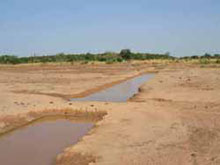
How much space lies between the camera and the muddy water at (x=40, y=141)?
29.9ft

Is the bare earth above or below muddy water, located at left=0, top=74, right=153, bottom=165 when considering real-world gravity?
above

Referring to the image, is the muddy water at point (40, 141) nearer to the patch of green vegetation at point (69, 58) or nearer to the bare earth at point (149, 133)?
the bare earth at point (149, 133)

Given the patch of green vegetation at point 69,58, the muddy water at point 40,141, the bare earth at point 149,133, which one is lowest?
the muddy water at point 40,141

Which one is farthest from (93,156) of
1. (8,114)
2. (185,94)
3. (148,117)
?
(185,94)

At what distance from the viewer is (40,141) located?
1114cm

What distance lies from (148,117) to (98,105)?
4028mm

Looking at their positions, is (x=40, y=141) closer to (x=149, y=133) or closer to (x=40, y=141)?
(x=40, y=141)

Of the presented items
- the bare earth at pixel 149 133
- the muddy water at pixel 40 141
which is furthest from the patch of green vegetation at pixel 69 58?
the muddy water at pixel 40 141

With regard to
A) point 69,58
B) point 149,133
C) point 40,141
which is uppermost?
point 69,58

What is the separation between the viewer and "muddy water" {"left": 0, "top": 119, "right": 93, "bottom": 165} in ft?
29.9

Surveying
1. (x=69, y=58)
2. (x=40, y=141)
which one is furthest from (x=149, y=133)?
(x=69, y=58)

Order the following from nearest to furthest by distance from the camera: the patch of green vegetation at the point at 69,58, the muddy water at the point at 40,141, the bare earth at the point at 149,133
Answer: the bare earth at the point at 149,133 < the muddy water at the point at 40,141 < the patch of green vegetation at the point at 69,58

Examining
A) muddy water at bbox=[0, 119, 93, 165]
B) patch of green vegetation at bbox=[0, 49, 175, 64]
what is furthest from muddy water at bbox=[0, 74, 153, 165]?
patch of green vegetation at bbox=[0, 49, 175, 64]

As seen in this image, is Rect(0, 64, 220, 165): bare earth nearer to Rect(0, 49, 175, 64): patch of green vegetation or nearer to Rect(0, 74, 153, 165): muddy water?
Rect(0, 74, 153, 165): muddy water
